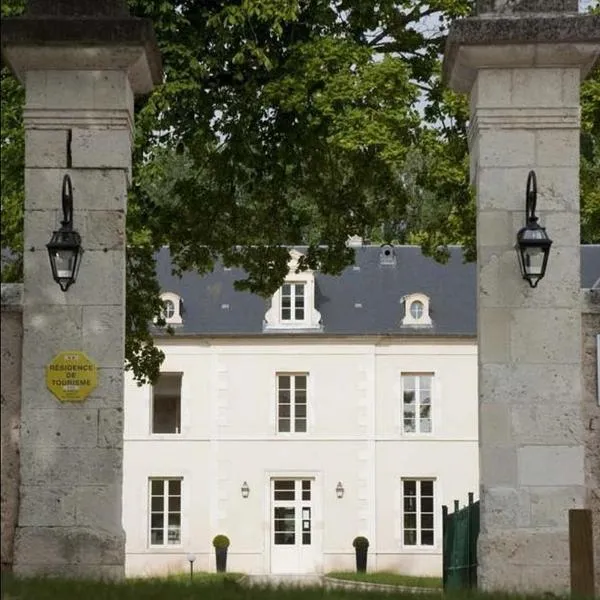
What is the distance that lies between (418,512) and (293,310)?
551 centimetres

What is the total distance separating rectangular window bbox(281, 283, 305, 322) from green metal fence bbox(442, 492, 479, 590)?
82.0 ft

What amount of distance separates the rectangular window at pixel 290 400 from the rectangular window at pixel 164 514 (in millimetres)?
2917

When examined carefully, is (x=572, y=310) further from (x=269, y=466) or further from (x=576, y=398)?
(x=269, y=466)

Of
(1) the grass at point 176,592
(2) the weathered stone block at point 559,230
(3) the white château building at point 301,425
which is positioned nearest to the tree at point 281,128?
(2) the weathered stone block at point 559,230

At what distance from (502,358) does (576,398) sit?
21.1 inches

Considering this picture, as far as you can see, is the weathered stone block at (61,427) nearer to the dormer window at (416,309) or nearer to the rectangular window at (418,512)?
the rectangular window at (418,512)

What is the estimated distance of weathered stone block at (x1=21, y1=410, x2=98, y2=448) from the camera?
407 inches

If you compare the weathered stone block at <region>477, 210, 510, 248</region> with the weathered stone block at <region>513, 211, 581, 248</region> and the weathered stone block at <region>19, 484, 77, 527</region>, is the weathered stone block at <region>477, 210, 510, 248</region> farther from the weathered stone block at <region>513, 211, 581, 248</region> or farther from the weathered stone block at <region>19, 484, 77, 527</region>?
the weathered stone block at <region>19, 484, 77, 527</region>

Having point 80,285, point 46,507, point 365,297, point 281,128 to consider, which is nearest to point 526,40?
point 80,285

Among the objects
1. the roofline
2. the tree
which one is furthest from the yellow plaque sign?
the roofline

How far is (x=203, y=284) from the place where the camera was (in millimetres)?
39219

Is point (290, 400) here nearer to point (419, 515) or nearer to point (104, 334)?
A: point (419, 515)

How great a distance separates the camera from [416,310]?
38.3m

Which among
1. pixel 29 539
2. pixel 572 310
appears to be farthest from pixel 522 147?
pixel 29 539
